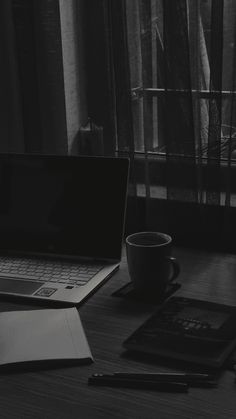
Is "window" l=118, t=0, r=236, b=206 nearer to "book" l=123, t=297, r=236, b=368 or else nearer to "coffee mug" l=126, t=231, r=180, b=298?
"coffee mug" l=126, t=231, r=180, b=298

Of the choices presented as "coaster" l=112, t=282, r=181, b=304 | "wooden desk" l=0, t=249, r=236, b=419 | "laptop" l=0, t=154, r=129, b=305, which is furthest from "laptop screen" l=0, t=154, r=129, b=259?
"wooden desk" l=0, t=249, r=236, b=419

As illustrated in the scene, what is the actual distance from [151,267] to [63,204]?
0.95ft

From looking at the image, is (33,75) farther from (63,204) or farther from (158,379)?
(158,379)

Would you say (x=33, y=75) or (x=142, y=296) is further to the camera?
(x=33, y=75)

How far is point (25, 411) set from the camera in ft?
3.40

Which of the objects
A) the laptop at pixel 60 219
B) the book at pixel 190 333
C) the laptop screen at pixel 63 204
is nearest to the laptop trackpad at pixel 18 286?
the laptop at pixel 60 219

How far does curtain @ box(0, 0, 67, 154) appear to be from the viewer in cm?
181

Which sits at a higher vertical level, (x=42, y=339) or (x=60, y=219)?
(x=60, y=219)

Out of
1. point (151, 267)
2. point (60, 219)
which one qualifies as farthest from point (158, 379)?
point (60, 219)

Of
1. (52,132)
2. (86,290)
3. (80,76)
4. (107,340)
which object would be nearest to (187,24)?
(80,76)

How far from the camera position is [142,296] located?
1414 mm

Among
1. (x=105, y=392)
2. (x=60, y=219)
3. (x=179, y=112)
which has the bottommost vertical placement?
(x=105, y=392)

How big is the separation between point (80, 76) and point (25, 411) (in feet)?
3.36

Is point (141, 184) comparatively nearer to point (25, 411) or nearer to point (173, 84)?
point (173, 84)
